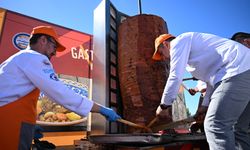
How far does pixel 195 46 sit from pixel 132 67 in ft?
3.73

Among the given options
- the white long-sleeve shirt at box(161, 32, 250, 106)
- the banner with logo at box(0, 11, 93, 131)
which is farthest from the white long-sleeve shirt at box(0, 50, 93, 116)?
the banner with logo at box(0, 11, 93, 131)

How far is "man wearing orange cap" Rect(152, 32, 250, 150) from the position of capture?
191 centimetres

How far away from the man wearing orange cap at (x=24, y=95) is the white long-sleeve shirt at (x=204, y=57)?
3.35 ft

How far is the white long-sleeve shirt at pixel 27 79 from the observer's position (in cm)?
199

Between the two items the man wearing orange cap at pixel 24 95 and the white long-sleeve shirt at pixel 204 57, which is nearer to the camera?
the man wearing orange cap at pixel 24 95

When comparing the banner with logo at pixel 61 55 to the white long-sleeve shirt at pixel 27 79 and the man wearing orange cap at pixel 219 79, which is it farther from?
the man wearing orange cap at pixel 219 79

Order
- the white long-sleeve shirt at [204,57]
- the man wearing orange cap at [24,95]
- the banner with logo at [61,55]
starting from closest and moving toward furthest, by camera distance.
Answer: the man wearing orange cap at [24,95], the white long-sleeve shirt at [204,57], the banner with logo at [61,55]

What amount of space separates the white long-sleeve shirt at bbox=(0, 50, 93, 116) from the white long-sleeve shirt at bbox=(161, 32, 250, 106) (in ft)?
3.77

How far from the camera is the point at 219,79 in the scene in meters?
2.10

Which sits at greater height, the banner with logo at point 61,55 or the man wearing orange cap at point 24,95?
the banner with logo at point 61,55

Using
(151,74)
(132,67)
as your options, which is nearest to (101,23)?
(132,67)

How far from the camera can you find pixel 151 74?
3197 mm

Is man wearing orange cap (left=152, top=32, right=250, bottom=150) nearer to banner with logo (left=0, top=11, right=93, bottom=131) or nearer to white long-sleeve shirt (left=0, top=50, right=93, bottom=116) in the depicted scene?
white long-sleeve shirt (left=0, top=50, right=93, bottom=116)

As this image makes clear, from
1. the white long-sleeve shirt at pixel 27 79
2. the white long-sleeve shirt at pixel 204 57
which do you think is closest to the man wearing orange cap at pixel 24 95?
the white long-sleeve shirt at pixel 27 79
